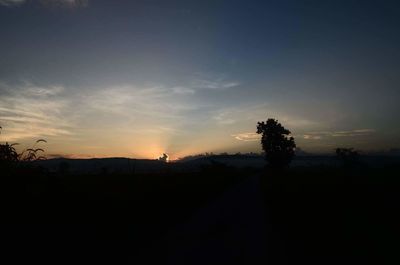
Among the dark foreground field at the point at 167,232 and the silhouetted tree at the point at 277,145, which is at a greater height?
the silhouetted tree at the point at 277,145

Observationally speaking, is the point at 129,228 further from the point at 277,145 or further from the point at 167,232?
the point at 277,145

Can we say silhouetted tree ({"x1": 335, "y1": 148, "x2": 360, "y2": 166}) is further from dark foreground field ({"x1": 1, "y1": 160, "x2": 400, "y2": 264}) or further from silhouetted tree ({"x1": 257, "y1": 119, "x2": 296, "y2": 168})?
dark foreground field ({"x1": 1, "y1": 160, "x2": 400, "y2": 264})

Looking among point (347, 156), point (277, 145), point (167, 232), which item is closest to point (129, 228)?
point (167, 232)

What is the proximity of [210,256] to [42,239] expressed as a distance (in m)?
5.05

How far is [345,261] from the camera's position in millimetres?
8422

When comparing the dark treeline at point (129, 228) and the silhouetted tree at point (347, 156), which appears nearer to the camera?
the dark treeline at point (129, 228)

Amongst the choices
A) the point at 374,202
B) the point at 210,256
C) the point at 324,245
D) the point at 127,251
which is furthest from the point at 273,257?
the point at 374,202

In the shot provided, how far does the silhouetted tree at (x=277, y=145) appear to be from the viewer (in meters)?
90.4

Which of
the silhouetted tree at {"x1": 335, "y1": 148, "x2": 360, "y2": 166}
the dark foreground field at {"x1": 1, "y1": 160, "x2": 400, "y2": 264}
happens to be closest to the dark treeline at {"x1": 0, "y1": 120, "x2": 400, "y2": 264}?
the dark foreground field at {"x1": 1, "y1": 160, "x2": 400, "y2": 264}

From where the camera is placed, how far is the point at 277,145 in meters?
91.1

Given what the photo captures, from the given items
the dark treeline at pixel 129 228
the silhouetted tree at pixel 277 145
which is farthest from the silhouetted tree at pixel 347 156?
the dark treeline at pixel 129 228

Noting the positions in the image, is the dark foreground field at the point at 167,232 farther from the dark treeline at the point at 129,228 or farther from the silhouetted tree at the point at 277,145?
the silhouetted tree at the point at 277,145

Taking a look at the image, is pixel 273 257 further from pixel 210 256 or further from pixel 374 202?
pixel 374 202

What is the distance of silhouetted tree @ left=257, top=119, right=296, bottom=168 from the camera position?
90.4 m
